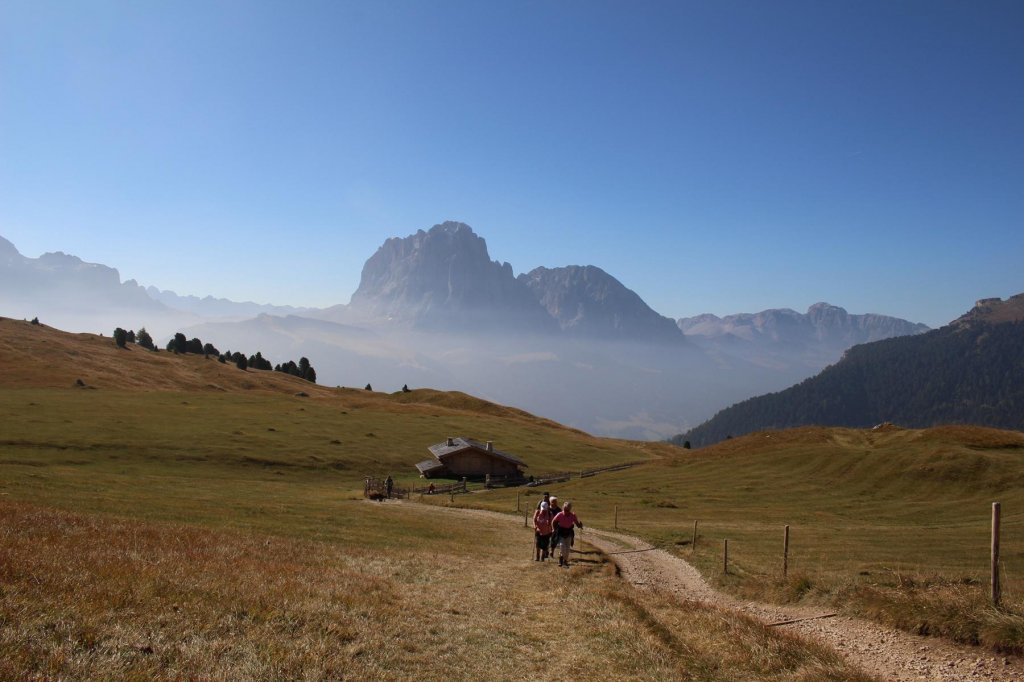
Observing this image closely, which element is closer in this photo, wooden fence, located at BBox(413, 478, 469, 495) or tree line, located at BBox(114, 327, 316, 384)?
wooden fence, located at BBox(413, 478, 469, 495)

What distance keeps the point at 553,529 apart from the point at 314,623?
16.0 meters

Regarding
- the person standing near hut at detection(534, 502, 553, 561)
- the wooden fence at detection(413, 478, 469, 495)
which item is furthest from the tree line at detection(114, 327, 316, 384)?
the person standing near hut at detection(534, 502, 553, 561)

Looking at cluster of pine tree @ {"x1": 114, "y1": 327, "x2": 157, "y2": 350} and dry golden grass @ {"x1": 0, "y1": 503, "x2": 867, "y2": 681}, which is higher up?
cluster of pine tree @ {"x1": 114, "y1": 327, "x2": 157, "y2": 350}

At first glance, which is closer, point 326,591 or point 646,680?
point 646,680

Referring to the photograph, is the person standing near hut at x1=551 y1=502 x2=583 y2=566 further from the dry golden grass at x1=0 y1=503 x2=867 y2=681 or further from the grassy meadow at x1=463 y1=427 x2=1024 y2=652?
the grassy meadow at x1=463 y1=427 x2=1024 y2=652

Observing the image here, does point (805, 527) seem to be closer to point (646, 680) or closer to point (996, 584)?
point (996, 584)

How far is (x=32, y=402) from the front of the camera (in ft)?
272

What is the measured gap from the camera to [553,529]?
1062 inches

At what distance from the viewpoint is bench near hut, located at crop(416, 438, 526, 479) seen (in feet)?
276

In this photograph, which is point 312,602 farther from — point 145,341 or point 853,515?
point 145,341

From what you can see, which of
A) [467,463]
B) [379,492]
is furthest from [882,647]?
[467,463]

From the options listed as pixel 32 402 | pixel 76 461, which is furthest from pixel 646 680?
pixel 32 402

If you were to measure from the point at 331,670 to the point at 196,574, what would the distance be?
6.59 meters

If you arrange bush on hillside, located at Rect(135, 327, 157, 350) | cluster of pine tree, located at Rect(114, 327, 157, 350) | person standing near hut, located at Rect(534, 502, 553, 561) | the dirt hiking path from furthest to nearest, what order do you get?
bush on hillside, located at Rect(135, 327, 157, 350) < cluster of pine tree, located at Rect(114, 327, 157, 350) < person standing near hut, located at Rect(534, 502, 553, 561) < the dirt hiking path
